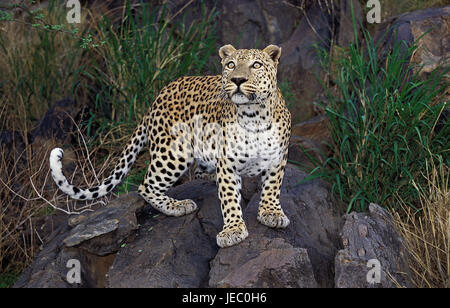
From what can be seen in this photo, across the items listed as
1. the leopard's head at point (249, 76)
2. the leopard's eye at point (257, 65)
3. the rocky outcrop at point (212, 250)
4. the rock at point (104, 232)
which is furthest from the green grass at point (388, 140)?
the rock at point (104, 232)

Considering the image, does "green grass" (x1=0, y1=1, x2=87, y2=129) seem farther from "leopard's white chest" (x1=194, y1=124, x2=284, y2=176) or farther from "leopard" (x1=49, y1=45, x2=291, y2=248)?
"leopard's white chest" (x1=194, y1=124, x2=284, y2=176)

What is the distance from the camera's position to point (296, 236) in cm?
569

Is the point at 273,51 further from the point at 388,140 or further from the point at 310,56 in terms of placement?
the point at 310,56

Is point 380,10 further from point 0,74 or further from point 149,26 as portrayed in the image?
point 0,74

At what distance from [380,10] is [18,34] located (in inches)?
222

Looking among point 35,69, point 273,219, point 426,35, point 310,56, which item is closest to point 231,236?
point 273,219

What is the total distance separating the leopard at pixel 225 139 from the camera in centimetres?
509

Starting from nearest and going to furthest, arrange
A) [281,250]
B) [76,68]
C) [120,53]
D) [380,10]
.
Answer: [281,250] → [120,53] → [380,10] → [76,68]

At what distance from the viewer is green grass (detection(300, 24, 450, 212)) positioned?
261 inches

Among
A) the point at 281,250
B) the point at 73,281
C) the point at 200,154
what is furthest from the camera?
the point at 200,154

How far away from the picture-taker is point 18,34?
986 cm

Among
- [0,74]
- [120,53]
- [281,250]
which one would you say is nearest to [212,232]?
[281,250]

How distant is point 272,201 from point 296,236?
1.30 feet

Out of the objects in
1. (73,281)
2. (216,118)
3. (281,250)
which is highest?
(216,118)
